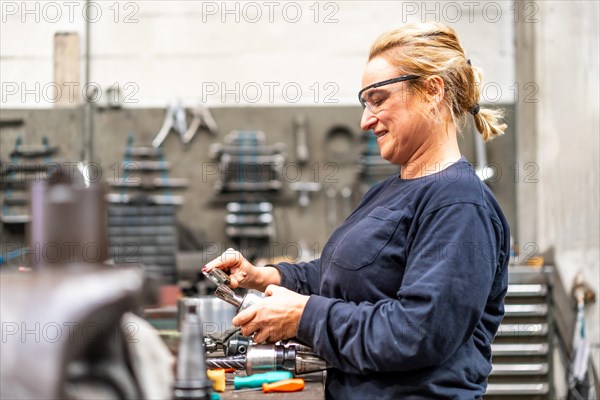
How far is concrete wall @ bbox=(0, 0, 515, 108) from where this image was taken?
4.43 metres

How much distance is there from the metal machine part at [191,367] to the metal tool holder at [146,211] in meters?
2.94

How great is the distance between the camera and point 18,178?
13.5 ft

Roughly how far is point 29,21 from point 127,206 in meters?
1.35

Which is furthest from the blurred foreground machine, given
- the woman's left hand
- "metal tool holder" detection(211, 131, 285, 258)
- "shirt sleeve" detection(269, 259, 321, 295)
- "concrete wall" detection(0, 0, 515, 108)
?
"concrete wall" detection(0, 0, 515, 108)

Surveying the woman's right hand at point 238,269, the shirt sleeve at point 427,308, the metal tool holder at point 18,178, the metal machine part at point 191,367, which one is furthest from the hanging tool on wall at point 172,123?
the metal machine part at point 191,367

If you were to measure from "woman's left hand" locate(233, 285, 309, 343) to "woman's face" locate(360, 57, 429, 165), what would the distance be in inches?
14.2

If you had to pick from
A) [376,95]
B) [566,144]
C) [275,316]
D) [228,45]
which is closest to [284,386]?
[275,316]

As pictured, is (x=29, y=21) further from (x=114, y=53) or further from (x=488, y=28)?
(x=488, y=28)

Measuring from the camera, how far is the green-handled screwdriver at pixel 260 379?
5.10ft

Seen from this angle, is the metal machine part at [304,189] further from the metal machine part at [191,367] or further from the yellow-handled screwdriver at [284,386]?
the metal machine part at [191,367]

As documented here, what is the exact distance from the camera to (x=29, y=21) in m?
4.46

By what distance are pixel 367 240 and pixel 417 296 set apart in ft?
0.56

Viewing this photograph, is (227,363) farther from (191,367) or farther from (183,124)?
(183,124)

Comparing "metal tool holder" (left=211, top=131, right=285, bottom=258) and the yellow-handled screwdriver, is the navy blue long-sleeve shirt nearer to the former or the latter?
the yellow-handled screwdriver
